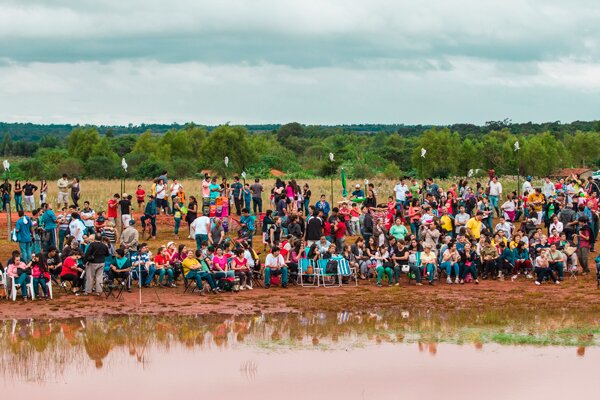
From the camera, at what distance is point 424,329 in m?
18.2

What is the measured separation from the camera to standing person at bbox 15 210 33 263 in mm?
22203

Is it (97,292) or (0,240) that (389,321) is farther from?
(0,240)

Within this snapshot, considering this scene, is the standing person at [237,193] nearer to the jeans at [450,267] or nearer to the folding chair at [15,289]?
the jeans at [450,267]

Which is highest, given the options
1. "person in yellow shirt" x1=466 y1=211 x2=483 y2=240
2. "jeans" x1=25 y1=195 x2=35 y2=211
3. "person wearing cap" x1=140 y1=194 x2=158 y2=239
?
"jeans" x1=25 y1=195 x2=35 y2=211

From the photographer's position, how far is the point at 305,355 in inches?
634

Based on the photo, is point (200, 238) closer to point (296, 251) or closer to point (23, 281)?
point (296, 251)

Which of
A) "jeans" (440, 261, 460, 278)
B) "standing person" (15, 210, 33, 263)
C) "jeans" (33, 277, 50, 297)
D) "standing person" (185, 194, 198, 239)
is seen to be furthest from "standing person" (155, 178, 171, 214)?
"jeans" (440, 261, 460, 278)

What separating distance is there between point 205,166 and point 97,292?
49.3m

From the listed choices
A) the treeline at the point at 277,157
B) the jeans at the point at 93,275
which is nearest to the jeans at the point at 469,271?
the jeans at the point at 93,275

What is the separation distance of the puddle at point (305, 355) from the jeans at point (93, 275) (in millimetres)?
1861

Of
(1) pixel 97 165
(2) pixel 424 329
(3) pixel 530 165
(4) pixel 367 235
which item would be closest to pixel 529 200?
(4) pixel 367 235

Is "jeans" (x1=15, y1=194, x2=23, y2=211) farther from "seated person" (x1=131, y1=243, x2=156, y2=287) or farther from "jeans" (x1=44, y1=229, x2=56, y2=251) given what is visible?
"seated person" (x1=131, y1=243, x2=156, y2=287)

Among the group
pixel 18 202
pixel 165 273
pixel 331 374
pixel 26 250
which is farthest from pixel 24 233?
pixel 331 374

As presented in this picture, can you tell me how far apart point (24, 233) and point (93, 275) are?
8.32 ft
